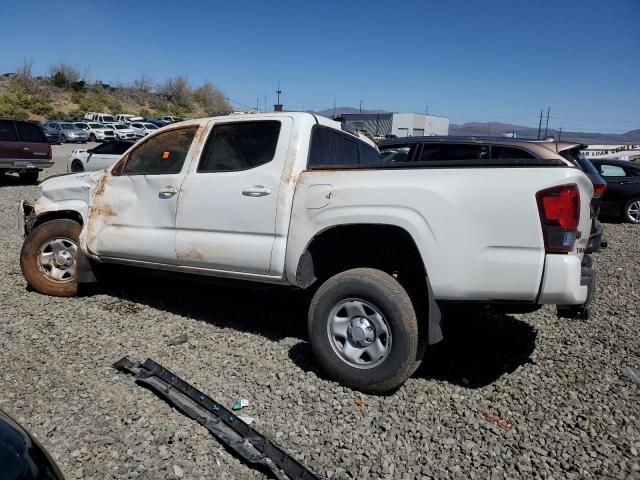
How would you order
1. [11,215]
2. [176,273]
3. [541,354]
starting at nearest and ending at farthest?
[541,354] < [176,273] < [11,215]

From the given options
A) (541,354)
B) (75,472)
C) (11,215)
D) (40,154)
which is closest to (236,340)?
(75,472)

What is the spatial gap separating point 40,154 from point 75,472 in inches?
598

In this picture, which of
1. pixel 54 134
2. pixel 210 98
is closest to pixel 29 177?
pixel 54 134

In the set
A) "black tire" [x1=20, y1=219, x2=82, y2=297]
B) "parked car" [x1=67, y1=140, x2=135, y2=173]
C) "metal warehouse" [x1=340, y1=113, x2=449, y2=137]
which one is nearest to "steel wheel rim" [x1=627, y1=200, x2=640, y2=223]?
"black tire" [x1=20, y1=219, x2=82, y2=297]

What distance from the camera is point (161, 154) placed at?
4645 mm

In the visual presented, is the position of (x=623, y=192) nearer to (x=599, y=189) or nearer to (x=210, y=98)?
(x=599, y=189)

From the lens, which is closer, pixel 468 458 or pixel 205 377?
pixel 468 458

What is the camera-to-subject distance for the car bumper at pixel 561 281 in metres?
2.97

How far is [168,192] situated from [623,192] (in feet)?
38.9

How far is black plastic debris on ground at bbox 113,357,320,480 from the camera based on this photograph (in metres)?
2.66

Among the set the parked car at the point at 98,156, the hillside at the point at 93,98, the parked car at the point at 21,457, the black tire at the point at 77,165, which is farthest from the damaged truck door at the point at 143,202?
the hillside at the point at 93,98

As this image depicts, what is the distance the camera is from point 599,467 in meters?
2.73

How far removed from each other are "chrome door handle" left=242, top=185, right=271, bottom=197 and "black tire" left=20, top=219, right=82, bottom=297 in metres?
2.14

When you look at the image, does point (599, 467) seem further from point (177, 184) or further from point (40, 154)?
point (40, 154)
